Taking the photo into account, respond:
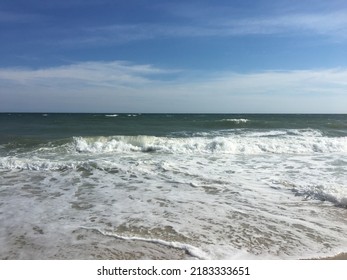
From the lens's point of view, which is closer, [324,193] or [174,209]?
[174,209]

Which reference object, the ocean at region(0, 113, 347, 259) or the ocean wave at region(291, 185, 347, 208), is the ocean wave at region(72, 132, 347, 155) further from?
the ocean wave at region(291, 185, 347, 208)

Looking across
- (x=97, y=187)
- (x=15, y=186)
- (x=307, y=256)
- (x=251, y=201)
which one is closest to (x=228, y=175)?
(x=251, y=201)

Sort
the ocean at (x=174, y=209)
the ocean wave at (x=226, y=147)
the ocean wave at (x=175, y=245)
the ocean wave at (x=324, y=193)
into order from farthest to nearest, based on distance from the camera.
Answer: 1. the ocean wave at (x=226, y=147)
2. the ocean wave at (x=324, y=193)
3. the ocean at (x=174, y=209)
4. the ocean wave at (x=175, y=245)

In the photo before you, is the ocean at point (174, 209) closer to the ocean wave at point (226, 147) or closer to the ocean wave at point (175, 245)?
the ocean wave at point (175, 245)

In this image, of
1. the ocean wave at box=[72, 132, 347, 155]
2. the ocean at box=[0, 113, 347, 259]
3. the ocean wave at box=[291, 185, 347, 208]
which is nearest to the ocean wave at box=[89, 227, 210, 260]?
the ocean at box=[0, 113, 347, 259]

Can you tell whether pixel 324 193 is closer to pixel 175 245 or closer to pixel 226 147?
pixel 175 245

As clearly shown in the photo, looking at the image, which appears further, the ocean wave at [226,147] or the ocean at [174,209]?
the ocean wave at [226,147]

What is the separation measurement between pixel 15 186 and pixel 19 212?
239cm

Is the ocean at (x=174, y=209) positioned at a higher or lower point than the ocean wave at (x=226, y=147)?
lower

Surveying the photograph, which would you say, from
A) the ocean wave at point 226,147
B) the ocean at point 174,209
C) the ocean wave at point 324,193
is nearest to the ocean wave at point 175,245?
the ocean at point 174,209

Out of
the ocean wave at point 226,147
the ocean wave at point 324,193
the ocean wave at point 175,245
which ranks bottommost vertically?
the ocean wave at point 175,245

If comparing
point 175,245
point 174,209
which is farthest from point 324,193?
point 175,245

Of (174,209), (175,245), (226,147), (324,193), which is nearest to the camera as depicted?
(175,245)

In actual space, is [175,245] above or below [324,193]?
below
